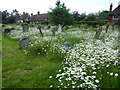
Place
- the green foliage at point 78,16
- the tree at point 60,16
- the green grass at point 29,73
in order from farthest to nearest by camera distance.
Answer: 1. the green foliage at point 78,16
2. the tree at point 60,16
3. the green grass at point 29,73

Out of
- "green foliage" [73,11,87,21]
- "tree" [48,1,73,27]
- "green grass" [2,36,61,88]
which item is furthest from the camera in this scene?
"green foliage" [73,11,87,21]

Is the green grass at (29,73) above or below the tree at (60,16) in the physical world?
below

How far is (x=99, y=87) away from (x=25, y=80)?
2607mm

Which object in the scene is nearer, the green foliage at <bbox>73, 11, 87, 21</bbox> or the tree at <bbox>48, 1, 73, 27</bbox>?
the tree at <bbox>48, 1, 73, 27</bbox>

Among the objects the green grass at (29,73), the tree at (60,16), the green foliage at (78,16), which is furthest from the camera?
the green foliage at (78,16)

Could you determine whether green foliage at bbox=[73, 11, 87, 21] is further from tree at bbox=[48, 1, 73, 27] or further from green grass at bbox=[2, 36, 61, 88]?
green grass at bbox=[2, 36, 61, 88]

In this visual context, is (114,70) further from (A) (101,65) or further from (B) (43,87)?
(B) (43,87)

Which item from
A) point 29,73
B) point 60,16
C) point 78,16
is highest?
point 78,16

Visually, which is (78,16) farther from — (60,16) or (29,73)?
(29,73)

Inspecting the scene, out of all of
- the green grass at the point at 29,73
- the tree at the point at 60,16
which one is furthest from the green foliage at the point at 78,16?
the green grass at the point at 29,73

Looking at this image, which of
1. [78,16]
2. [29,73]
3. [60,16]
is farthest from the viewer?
[78,16]

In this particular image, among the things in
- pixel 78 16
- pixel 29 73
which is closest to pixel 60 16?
pixel 78 16

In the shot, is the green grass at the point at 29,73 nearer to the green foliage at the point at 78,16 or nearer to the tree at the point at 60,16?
the tree at the point at 60,16

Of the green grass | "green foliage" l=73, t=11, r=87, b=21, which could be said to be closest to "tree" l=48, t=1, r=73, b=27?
"green foliage" l=73, t=11, r=87, b=21
